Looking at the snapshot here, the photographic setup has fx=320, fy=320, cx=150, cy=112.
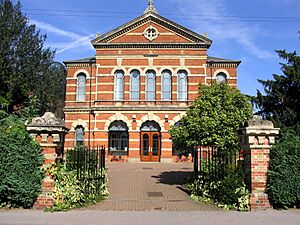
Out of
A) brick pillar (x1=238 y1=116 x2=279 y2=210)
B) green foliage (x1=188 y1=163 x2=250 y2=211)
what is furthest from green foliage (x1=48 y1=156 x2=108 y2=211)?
brick pillar (x1=238 y1=116 x2=279 y2=210)

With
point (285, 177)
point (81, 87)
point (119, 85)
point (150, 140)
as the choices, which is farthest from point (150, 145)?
point (285, 177)

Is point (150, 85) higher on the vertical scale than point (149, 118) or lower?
higher

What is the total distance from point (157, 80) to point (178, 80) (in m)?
1.91

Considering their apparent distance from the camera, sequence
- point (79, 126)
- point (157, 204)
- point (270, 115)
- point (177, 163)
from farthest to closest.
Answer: point (79, 126) < point (177, 163) < point (270, 115) < point (157, 204)

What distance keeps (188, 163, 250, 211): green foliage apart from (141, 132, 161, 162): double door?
54.1 ft

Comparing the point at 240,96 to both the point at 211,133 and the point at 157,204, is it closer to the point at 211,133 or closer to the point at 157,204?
the point at 211,133

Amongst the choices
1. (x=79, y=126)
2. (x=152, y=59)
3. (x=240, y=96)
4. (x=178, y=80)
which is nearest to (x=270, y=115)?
(x=240, y=96)

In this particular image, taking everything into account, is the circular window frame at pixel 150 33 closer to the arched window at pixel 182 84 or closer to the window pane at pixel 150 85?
the window pane at pixel 150 85

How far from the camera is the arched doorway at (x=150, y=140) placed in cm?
2828

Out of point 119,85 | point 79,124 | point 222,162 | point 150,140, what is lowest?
point 222,162

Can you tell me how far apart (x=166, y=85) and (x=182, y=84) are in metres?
1.45

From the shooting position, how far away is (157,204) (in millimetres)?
10469

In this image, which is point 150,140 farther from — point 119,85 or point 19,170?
point 19,170

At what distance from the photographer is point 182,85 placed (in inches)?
1139
